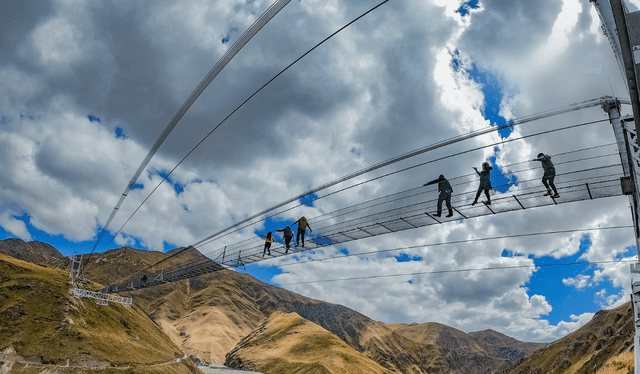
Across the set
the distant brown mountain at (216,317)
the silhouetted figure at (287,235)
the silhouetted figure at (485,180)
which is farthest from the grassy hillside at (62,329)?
the silhouetted figure at (485,180)

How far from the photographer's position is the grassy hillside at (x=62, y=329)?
5331 cm

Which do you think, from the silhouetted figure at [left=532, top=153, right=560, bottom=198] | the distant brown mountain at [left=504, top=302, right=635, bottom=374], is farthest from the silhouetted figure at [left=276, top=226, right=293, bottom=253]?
the distant brown mountain at [left=504, top=302, right=635, bottom=374]

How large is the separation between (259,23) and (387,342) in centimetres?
20958

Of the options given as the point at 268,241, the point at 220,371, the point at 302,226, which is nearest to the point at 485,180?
the point at 302,226

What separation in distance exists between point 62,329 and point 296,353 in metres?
63.7

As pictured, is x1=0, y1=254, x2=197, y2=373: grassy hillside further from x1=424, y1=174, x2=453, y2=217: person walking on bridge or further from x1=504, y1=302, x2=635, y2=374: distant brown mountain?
x1=504, y1=302, x2=635, y2=374: distant brown mountain

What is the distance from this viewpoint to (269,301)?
194125mm

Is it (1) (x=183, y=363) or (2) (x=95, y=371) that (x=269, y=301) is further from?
(2) (x=95, y=371)

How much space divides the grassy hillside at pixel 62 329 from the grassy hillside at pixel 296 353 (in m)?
31.1

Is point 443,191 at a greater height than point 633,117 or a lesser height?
greater

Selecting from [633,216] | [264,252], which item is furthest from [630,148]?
[264,252]

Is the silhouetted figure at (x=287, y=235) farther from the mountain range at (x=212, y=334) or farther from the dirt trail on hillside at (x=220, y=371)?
the dirt trail on hillside at (x=220, y=371)

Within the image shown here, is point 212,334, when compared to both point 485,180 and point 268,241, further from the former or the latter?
point 485,180

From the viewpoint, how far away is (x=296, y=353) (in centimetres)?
10631
